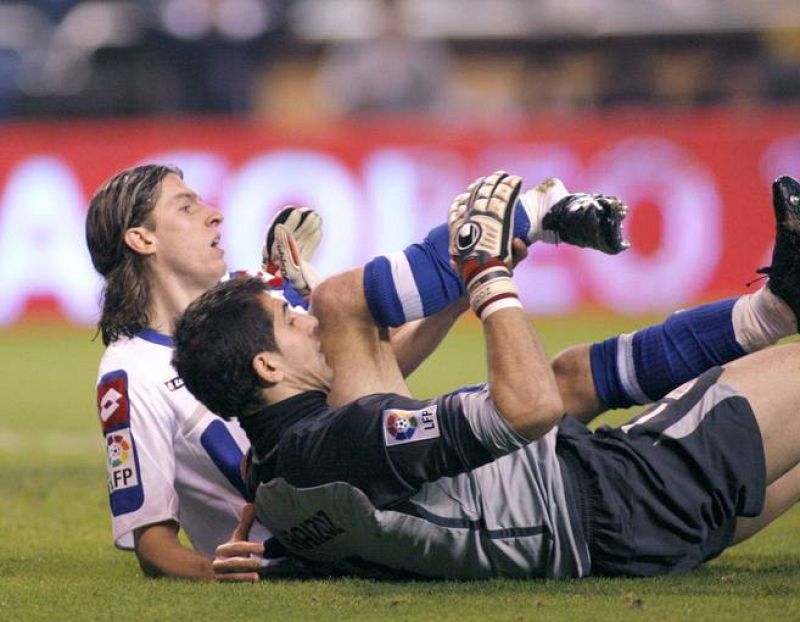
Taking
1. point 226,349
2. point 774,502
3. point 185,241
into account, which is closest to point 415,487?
point 226,349

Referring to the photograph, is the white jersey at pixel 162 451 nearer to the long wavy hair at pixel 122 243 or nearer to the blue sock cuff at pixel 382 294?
the long wavy hair at pixel 122 243

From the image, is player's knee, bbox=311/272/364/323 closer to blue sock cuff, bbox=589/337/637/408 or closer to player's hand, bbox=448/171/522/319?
player's hand, bbox=448/171/522/319

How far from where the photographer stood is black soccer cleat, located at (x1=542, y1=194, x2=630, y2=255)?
503cm

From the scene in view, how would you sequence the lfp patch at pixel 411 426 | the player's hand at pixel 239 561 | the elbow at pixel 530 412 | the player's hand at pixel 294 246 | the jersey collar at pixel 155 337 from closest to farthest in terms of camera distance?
the elbow at pixel 530 412
the lfp patch at pixel 411 426
the player's hand at pixel 239 561
the jersey collar at pixel 155 337
the player's hand at pixel 294 246

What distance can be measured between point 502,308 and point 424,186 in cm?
1037

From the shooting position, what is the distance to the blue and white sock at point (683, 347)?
203 inches

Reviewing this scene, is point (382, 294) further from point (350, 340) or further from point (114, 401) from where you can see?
point (114, 401)

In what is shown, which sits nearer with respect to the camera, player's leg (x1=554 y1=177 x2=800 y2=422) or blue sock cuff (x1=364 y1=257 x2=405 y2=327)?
blue sock cuff (x1=364 y1=257 x2=405 y2=327)

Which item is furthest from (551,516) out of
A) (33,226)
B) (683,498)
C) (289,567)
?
(33,226)

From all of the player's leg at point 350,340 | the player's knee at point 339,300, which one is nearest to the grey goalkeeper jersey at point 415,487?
the player's leg at point 350,340

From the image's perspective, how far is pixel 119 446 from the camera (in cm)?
521

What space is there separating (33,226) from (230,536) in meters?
9.32

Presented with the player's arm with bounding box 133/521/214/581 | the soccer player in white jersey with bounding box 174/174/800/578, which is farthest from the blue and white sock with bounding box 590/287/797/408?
the player's arm with bounding box 133/521/214/581

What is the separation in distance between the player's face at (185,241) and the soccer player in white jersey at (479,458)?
1.07 meters
